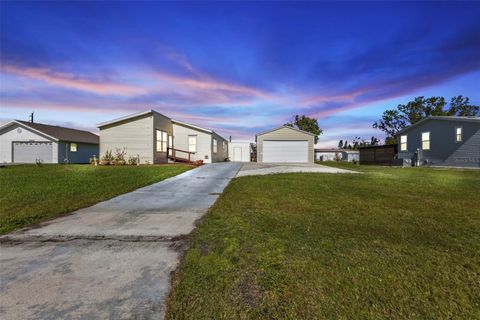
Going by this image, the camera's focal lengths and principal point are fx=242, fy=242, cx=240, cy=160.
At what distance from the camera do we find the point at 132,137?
18.5 m

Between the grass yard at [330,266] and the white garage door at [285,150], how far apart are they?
2028 cm

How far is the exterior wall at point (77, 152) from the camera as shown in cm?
2359

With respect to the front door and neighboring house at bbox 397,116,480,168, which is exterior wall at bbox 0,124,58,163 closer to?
the front door

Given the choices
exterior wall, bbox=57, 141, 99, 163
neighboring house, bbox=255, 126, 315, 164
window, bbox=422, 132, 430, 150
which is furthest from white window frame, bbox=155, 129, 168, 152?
window, bbox=422, 132, 430, 150

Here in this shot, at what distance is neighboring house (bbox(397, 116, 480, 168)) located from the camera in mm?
17969

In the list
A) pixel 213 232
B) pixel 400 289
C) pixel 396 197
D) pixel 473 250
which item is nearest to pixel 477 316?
pixel 400 289

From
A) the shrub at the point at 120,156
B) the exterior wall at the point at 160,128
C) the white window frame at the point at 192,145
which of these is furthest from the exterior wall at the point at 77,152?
the white window frame at the point at 192,145

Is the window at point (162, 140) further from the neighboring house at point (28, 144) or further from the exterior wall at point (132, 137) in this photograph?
the neighboring house at point (28, 144)

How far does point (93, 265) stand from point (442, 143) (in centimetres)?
2569

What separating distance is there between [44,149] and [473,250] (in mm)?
29653

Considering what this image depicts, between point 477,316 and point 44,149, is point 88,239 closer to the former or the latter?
point 477,316

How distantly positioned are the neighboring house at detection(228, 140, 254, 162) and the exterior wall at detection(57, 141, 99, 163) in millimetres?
17044

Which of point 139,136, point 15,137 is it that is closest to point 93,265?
point 139,136

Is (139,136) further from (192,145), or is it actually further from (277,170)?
(277,170)
